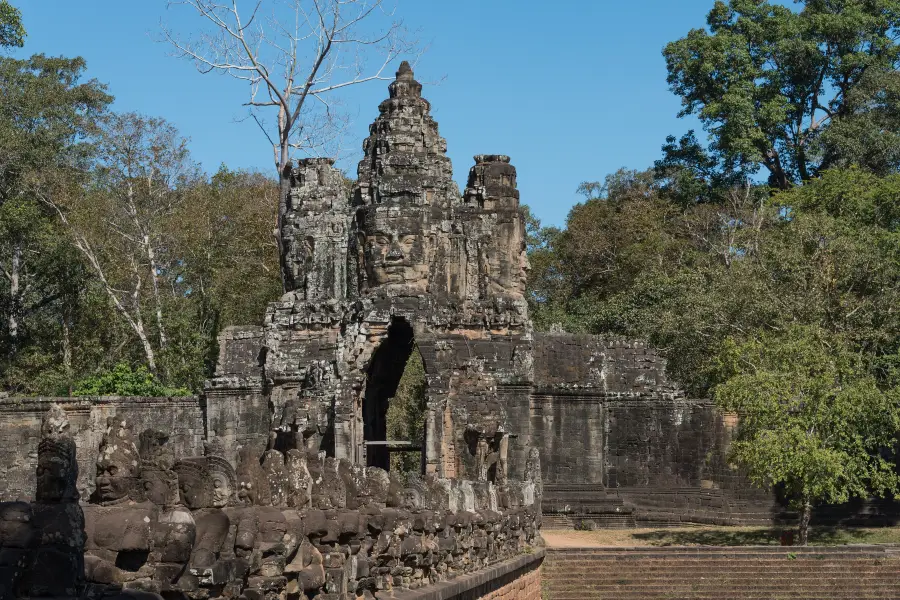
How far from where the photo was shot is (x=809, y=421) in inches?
1084

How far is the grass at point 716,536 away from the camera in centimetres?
2809

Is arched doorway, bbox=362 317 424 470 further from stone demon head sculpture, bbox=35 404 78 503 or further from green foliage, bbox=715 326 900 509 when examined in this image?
stone demon head sculpture, bbox=35 404 78 503

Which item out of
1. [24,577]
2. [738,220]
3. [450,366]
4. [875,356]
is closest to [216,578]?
[24,577]

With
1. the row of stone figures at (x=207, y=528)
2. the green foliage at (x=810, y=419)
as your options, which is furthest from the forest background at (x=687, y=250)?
A: the row of stone figures at (x=207, y=528)

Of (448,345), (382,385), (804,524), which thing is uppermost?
(448,345)

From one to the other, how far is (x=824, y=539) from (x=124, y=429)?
21236mm

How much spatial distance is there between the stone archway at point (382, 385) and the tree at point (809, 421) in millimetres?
6423

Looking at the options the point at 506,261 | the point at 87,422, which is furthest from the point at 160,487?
the point at 87,422

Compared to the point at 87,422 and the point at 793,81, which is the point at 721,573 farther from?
the point at 793,81

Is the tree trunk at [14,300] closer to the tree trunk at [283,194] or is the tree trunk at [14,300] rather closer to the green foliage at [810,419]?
the tree trunk at [283,194]

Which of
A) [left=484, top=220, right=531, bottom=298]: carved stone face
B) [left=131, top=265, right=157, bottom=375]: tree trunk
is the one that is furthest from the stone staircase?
[left=131, top=265, right=157, bottom=375]: tree trunk

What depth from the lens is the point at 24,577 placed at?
8070mm

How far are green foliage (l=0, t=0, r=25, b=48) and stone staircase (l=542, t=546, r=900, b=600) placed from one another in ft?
85.2

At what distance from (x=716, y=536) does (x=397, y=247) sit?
8.11 m
